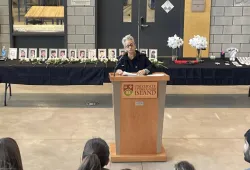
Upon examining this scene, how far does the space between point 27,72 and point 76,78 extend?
744 mm

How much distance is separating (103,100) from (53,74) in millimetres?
1110

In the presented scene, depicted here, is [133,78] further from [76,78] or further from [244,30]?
[244,30]

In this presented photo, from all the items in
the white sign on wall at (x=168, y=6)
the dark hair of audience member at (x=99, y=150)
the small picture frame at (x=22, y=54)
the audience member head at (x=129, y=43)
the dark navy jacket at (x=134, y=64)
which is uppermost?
the white sign on wall at (x=168, y=6)

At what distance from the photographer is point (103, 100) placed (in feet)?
21.7

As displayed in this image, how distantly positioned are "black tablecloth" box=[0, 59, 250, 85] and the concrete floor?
1.49ft

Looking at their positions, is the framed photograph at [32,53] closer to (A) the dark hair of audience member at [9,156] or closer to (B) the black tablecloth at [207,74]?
(B) the black tablecloth at [207,74]

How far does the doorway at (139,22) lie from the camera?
28.1 ft

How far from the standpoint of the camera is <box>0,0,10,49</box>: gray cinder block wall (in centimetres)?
867

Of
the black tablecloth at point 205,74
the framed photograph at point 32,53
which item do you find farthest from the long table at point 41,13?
the black tablecloth at point 205,74

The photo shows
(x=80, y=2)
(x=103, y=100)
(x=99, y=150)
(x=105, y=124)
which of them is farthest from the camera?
(x=80, y=2)

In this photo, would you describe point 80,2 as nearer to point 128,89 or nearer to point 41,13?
point 41,13

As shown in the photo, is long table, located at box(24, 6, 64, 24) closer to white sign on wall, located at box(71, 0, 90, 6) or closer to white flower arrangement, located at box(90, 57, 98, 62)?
white sign on wall, located at box(71, 0, 90, 6)

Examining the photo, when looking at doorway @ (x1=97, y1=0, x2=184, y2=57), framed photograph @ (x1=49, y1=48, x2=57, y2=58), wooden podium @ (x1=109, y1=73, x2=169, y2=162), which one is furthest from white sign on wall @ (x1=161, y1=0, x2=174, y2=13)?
wooden podium @ (x1=109, y1=73, x2=169, y2=162)

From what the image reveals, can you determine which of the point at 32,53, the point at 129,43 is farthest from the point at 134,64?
the point at 32,53
